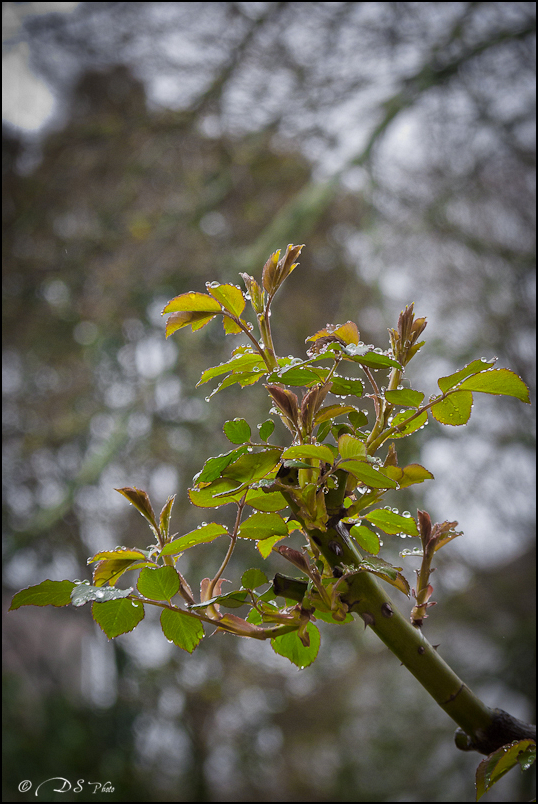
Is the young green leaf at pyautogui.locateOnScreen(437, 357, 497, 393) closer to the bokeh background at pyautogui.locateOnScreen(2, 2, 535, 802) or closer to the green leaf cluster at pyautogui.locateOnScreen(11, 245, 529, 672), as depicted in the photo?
the green leaf cluster at pyautogui.locateOnScreen(11, 245, 529, 672)

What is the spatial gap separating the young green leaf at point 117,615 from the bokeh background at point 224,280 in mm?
839

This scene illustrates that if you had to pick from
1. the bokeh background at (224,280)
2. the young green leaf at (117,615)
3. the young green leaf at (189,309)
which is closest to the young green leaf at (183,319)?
the young green leaf at (189,309)

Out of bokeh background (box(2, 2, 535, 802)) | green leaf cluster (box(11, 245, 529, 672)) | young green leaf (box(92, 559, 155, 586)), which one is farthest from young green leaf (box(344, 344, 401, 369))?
bokeh background (box(2, 2, 535, 802))

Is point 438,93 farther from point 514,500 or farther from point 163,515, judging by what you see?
point 163,515

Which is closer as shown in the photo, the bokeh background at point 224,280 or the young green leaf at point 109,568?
the young green leaf at point 109,568

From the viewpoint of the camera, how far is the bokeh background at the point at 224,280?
3.51 ft

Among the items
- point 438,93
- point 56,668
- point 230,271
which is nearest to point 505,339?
point 438,93

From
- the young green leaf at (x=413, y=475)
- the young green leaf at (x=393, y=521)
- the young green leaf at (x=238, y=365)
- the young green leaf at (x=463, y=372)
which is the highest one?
the young green leaf at (x=238, y=365)

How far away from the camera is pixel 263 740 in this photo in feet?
4.32

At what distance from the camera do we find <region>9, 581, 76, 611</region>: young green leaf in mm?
184

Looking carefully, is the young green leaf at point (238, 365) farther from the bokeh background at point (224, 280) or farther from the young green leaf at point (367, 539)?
the bokeh background at point (224, 280)

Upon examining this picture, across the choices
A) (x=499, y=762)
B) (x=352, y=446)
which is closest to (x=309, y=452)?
(x=352, y=446)

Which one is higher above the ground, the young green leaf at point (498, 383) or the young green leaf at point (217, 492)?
the young green leaf at point (217, 492)

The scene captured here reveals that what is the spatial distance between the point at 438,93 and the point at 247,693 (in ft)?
4.53
